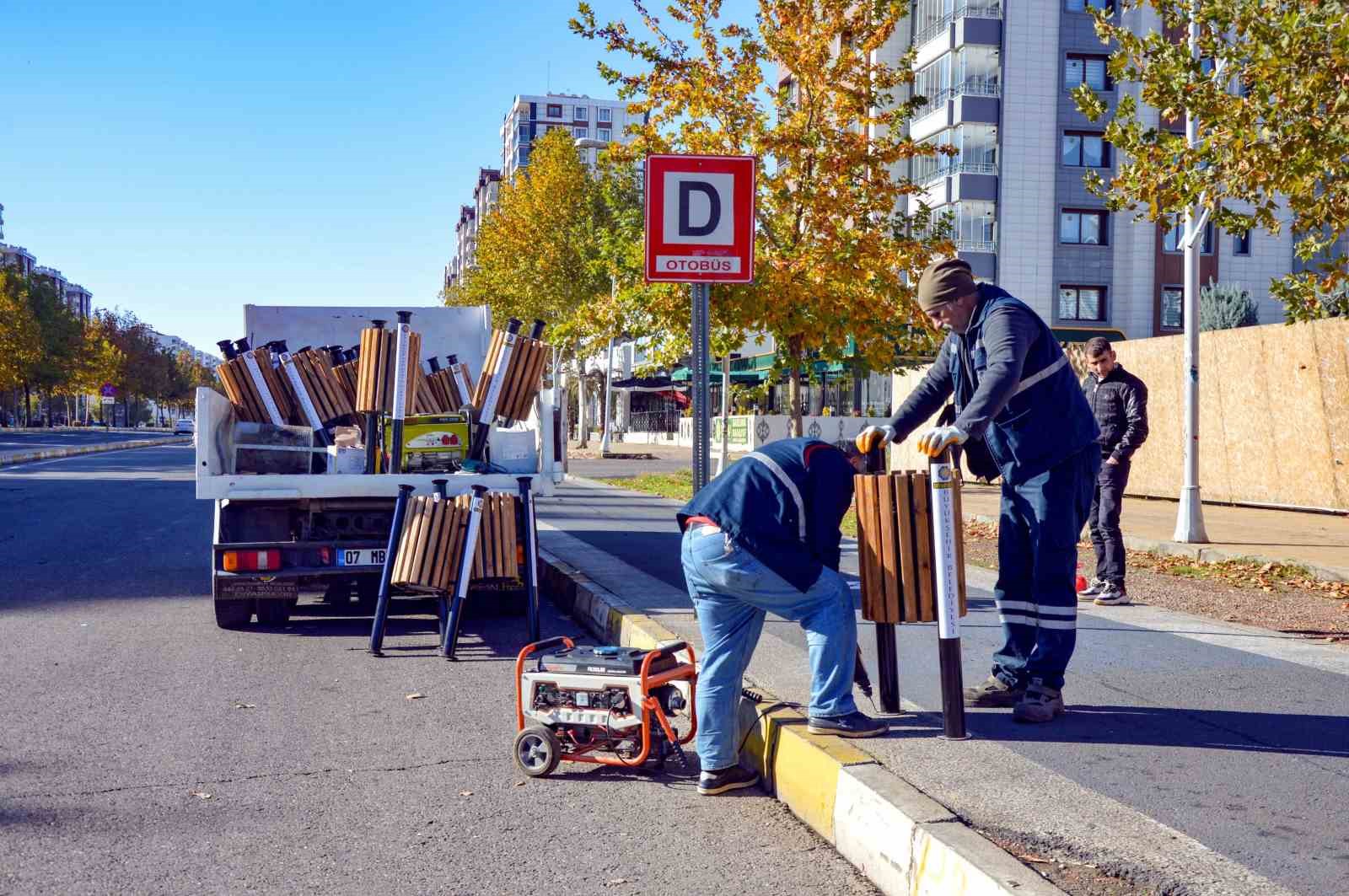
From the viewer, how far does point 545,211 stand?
38.1 meters

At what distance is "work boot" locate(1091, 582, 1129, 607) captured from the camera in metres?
8.55

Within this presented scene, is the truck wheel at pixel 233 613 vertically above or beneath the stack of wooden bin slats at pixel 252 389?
beneath

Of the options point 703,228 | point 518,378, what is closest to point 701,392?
point 703,228

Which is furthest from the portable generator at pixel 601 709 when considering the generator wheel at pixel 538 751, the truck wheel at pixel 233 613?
the truck wheel at pixel 233 613

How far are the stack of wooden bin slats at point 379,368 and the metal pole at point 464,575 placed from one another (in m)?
1.20

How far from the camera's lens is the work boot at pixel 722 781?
4.60 m

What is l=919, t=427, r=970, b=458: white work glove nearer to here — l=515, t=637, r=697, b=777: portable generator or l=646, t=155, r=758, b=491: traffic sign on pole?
l=515, t=637, r=697, b=777: portable generator

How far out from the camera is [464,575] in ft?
23.4

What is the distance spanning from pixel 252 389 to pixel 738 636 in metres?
5.07

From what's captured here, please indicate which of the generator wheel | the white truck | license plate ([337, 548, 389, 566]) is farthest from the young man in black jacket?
the generator wheel

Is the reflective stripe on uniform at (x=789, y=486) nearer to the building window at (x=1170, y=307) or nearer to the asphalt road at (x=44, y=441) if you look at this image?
the asphalt road at (x=44, y=441)

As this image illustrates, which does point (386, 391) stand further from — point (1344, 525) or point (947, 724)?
point (1344, 525)

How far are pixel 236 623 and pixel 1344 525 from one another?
11594 mm

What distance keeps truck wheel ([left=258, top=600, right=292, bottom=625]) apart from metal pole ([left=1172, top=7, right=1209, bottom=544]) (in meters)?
8.45
